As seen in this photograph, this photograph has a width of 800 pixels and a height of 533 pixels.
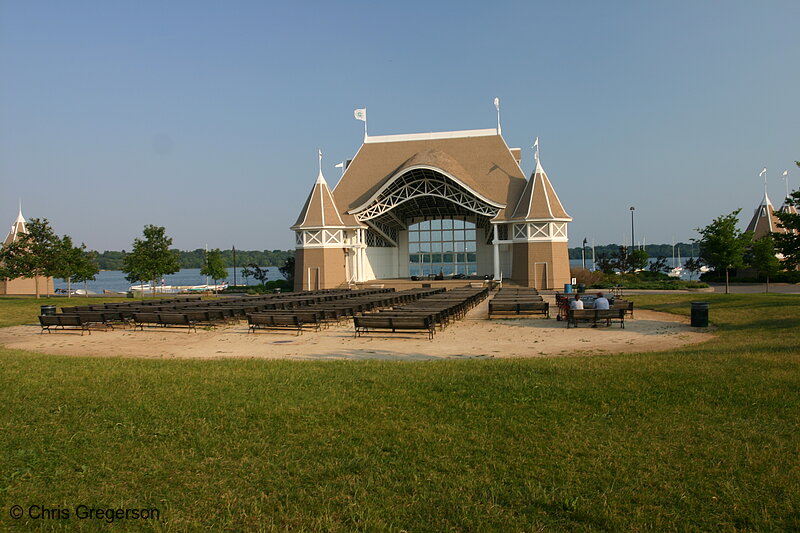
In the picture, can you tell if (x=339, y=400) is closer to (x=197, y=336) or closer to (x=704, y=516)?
(x=704, y=516)

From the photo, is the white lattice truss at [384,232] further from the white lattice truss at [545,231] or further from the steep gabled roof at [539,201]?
the white lattice truss at [545,231]

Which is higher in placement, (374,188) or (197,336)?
(374,188)

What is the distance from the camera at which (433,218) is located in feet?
181

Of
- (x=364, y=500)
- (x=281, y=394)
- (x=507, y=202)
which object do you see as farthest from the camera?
(x=507, y=202)

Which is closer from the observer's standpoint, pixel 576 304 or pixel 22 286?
pixel 576 304

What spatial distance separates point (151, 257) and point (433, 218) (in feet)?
94.4

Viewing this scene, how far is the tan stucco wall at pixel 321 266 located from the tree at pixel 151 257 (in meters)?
10.1

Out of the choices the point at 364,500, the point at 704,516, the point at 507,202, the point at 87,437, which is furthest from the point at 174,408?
the point at 507,202

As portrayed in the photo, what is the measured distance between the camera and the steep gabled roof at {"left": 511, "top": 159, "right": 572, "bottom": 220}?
3988cm

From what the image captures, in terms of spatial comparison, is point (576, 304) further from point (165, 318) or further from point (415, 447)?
point (415, 447)

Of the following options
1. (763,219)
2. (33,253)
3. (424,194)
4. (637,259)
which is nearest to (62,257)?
(33,253)

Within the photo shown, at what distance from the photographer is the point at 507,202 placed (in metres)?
43.3

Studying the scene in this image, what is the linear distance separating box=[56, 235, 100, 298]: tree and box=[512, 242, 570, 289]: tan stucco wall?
3104cm

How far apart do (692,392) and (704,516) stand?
338cm
